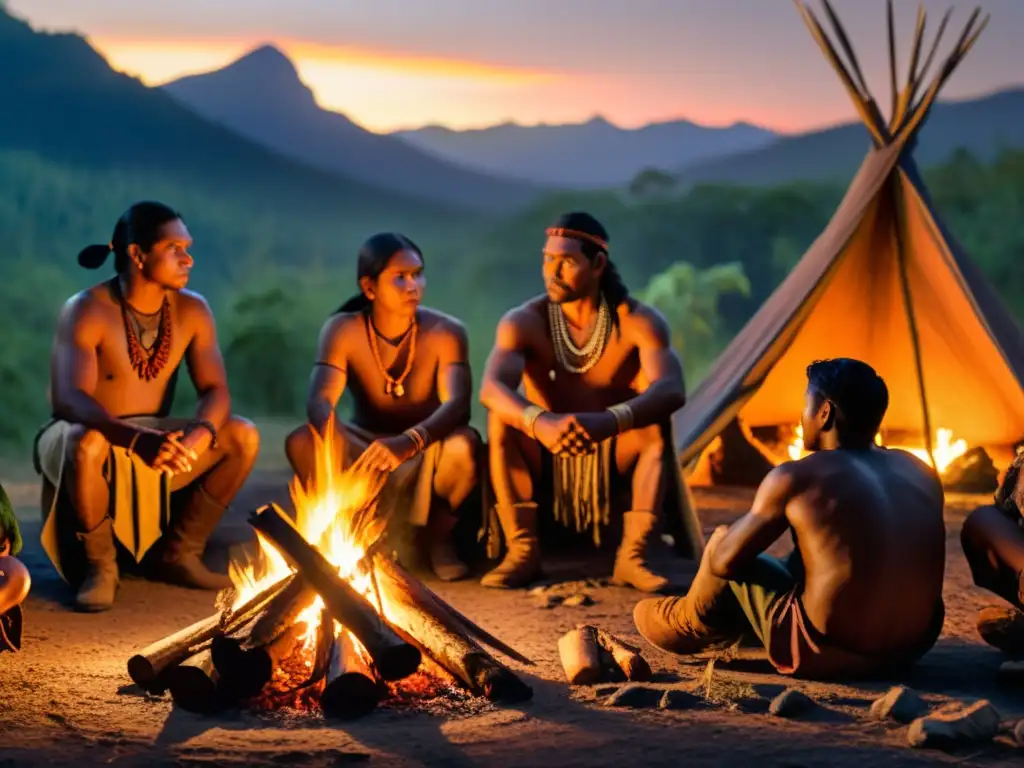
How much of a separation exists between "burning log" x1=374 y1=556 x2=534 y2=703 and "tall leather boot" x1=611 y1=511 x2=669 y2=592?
1338mm

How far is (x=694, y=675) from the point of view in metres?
4.01

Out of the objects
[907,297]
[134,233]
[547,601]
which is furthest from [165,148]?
[547,601]

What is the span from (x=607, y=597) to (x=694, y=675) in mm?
1213

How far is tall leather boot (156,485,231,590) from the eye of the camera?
216 inches

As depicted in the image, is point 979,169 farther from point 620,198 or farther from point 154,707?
point 154,707

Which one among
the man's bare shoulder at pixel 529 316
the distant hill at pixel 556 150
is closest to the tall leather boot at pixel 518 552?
the man's bare shoulder at pixel 529 316

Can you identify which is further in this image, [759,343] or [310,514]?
[759,343]

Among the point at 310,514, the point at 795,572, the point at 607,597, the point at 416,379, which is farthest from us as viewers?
the point at 416,379

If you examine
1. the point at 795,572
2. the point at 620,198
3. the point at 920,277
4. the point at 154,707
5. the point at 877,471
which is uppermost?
the point at 620,198

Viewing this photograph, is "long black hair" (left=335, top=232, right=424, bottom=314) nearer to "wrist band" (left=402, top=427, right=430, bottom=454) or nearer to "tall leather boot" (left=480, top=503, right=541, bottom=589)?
"wrist band" (left=402, top=427, right=430, bottom=454)

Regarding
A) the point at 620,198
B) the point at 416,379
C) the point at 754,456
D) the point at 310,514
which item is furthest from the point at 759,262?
the point at 310,514

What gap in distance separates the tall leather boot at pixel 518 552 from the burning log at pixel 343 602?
4.95 ft

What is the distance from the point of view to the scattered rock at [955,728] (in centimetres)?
323

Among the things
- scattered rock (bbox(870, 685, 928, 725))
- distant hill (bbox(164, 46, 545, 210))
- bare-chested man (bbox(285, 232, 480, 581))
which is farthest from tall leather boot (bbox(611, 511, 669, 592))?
distant hill (bbox(164, 46, 545, 210))
